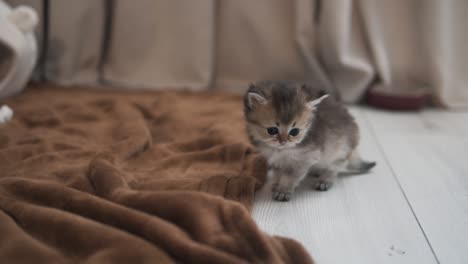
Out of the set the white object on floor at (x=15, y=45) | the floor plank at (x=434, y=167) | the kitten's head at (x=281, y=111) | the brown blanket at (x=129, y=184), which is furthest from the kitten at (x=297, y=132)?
the white object on floor at (x=15, y=45)

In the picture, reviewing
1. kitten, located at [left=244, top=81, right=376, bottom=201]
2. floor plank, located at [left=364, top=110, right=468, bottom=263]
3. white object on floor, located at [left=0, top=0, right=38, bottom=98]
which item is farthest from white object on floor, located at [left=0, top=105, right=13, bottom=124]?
floor plank, located at [left=364, top=110, right=468, bottom=263]

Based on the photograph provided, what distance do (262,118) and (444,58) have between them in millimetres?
1317

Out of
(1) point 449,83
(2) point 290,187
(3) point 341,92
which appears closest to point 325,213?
(2) point 290,187

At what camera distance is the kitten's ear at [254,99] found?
134 centimetres

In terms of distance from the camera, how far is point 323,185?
1491mm

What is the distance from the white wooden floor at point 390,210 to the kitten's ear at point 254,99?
0.30m

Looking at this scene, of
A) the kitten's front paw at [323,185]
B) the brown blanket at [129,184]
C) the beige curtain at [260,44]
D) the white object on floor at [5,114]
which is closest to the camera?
the brown blanket at [129,184]

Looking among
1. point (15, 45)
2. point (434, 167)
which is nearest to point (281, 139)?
point (434, 167)

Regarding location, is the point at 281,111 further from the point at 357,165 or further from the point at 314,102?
the point at 357,165

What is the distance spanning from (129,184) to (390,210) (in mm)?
793

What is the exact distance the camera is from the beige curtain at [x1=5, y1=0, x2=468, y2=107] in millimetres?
2236

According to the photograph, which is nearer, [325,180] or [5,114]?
[325,180]

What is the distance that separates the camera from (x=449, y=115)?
221 cm

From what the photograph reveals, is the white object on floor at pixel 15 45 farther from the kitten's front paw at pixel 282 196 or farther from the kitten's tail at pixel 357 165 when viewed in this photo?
the kitten's tail at pixel 357 165
